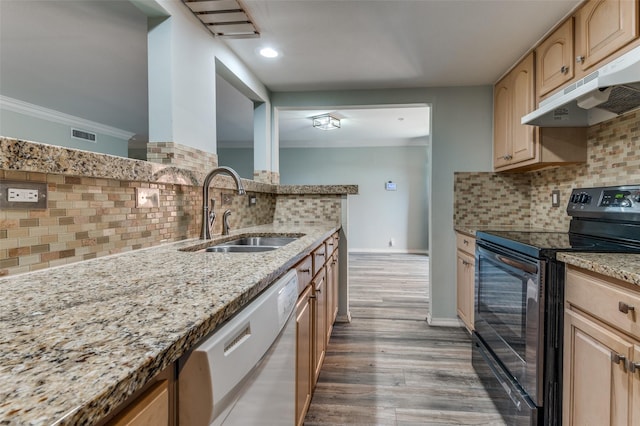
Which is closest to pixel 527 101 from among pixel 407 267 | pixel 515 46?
pixel 515 46

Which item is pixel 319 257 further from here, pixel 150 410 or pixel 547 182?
pixel 547 182

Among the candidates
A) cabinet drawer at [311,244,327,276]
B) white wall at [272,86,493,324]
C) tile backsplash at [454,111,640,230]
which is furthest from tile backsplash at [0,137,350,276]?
tile backsplash at [454,111,640,230]

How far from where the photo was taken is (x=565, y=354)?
1237 mm

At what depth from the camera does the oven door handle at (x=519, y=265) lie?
1.35 meters

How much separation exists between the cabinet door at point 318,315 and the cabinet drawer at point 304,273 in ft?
0.48

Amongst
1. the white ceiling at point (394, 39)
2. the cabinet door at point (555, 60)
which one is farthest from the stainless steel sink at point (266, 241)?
the cabinet door at point (555, 60)

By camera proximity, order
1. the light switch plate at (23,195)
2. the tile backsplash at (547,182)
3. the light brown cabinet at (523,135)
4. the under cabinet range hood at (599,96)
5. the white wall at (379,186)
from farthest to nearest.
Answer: the white wall at (379,186) < the light brown cabinet at (523,135) < the tile backsplash at (547,182) < the under cabinet range hood at (599,96) < the light switch plate at (23,195)

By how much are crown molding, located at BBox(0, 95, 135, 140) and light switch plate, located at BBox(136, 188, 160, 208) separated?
395cm

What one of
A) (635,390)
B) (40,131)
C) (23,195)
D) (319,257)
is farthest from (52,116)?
(635,390)

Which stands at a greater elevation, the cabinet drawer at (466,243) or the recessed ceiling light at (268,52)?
the recessed ceiling light at (268,52)

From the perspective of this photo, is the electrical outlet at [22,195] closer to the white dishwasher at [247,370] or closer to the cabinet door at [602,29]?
the white dishwasher at [247,370]

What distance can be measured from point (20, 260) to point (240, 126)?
4555mm

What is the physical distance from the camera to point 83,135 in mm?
4711

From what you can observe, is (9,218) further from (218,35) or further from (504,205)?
(504,205)
